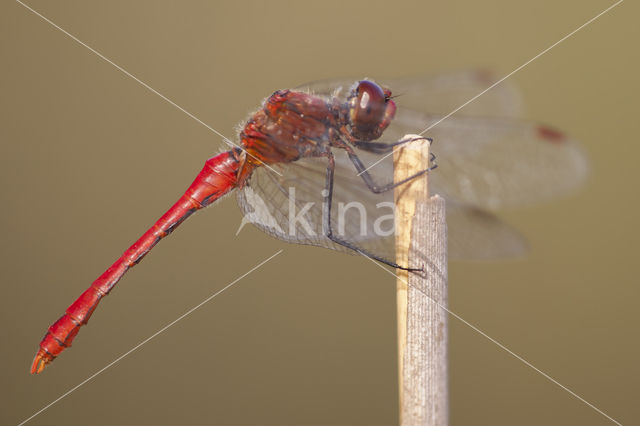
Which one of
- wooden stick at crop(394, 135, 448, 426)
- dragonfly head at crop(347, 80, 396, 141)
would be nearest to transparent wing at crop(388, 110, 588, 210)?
dragonfly head at crop(347, 80, 396, 141)

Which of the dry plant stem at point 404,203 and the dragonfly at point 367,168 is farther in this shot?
the dragonfly at point 367,168

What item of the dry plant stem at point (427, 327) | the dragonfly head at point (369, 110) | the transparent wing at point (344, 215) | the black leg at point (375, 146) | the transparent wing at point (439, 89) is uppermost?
the transparent wing at point (439, 89)

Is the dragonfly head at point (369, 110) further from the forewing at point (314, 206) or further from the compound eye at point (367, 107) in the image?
the forewing at point (314, 206)

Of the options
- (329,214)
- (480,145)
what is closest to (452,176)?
(480,145)

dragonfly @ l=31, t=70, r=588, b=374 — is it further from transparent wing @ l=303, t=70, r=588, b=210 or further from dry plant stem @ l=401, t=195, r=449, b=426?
dry plant stem @ l=401, t=195, r=449, b=426

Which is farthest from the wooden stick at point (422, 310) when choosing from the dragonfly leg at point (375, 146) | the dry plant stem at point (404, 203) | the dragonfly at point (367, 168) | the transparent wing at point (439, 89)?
the transparent wing at point (439, 89)

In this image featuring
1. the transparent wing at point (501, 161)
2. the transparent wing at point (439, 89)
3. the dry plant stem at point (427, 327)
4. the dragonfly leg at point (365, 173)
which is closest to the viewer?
the dry plant stem at point (427, 327)

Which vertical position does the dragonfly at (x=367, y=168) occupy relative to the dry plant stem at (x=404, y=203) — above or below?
above

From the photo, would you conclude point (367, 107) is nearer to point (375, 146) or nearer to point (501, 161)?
point (375, 146)
